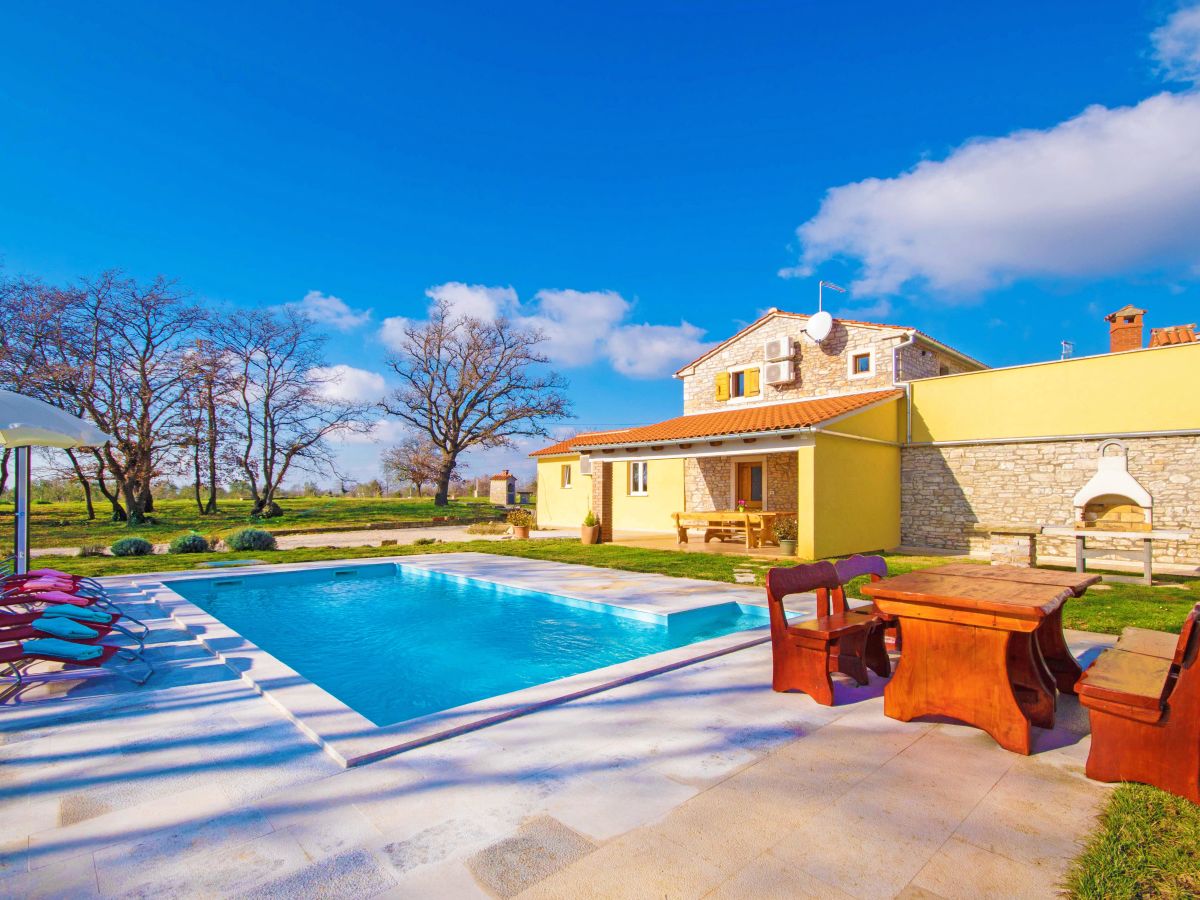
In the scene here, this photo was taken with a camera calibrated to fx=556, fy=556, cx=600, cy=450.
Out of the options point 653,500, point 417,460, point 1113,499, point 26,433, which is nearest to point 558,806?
point 26,433

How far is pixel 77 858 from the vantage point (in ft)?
7.30

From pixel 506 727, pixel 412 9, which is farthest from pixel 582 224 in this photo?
pixel 506 727

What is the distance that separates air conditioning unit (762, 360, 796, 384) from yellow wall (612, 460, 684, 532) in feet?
12.9

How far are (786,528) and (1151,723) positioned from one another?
1253 centimetres

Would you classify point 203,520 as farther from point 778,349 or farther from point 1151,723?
point 1151,723

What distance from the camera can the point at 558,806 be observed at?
8.48 ft

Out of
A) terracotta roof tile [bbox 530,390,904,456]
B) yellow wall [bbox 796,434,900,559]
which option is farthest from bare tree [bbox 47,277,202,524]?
yellow wall [bbox 796,434,900,559]

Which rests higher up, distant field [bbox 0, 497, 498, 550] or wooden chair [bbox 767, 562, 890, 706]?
wooden chair [bbox 767, 562, 890, 706]

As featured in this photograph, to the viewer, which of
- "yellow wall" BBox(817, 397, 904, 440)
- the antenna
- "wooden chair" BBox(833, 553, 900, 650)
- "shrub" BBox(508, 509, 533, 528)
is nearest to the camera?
"wooden chair" BBox(833, 553, 900, 650)

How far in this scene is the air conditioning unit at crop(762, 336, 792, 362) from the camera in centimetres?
1764

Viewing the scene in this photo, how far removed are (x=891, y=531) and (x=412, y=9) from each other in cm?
1606

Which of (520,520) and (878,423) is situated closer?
(878,423)

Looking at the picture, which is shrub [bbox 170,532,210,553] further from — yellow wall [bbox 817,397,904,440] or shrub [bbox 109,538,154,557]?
yellow wall [bbox 817,397,904,440]

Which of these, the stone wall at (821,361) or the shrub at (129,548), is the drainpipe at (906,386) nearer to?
the stone wall at (821,361)
